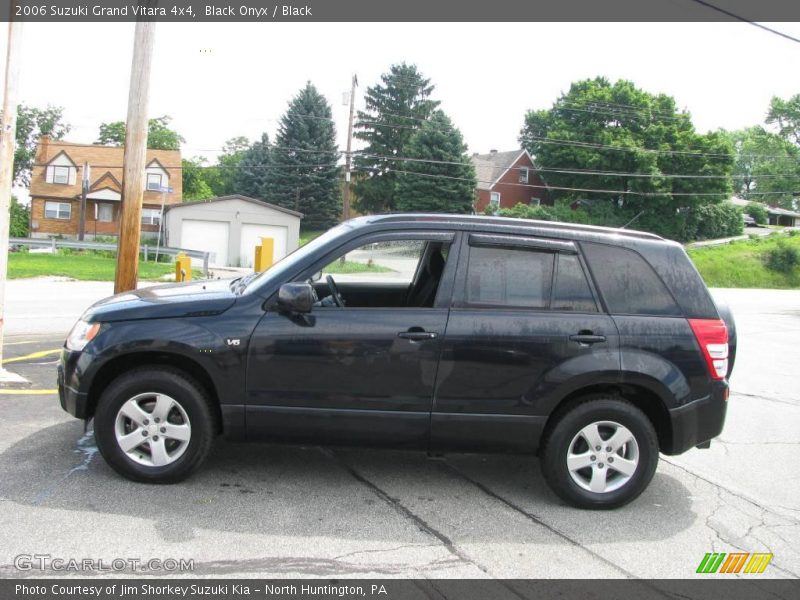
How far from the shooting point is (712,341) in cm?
444

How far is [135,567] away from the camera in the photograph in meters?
3.36

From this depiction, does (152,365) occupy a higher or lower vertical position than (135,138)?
lower

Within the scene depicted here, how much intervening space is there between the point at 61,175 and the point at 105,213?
4365mm

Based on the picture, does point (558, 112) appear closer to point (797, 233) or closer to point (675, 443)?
point (797, 233)

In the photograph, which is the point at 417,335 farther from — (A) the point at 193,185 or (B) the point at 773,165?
(B) the point at 773,165

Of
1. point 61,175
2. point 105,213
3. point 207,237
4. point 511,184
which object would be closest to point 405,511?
point 207,237

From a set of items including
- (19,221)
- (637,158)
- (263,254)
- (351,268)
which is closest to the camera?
(351,268)

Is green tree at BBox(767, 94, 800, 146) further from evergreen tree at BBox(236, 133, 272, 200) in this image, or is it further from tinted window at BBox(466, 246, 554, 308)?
tinted window at BBox(466, 246, 554, 308)

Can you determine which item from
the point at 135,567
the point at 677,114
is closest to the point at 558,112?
the point at 677,114

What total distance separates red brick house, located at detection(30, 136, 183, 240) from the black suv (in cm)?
4956

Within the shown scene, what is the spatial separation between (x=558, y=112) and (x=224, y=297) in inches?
2386

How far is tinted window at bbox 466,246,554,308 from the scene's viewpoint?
4.44m

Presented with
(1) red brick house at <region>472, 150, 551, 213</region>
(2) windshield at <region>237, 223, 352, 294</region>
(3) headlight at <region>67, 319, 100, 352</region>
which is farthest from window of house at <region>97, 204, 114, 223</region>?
Result: (2) windshield at <region>237, 223, 352, 294</region>
